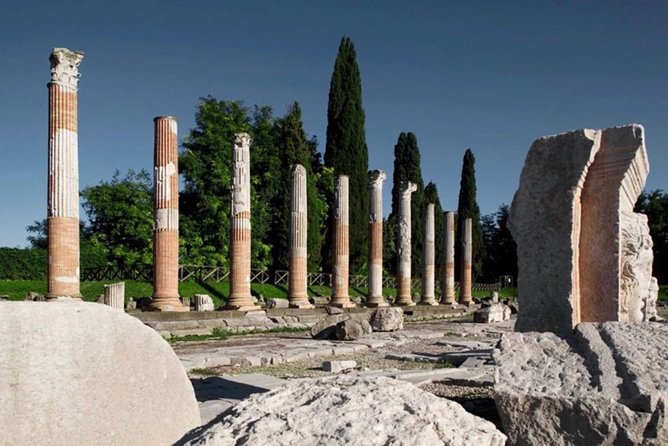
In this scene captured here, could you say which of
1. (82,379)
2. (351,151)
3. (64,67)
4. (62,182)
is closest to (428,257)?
(351,151)

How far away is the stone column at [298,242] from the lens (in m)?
21.5

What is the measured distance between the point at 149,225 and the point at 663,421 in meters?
33.9

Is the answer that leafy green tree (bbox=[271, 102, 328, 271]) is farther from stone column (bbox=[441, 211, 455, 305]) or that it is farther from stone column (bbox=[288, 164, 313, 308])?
stone column (bbox=[288, 164, 313, 308])

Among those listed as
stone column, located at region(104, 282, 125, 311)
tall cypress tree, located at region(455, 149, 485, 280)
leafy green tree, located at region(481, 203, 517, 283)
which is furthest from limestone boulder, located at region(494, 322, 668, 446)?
leafy green tree, located at region(481, 203, 517, 283)

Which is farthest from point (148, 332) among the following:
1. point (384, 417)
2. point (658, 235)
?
point (658, 235)

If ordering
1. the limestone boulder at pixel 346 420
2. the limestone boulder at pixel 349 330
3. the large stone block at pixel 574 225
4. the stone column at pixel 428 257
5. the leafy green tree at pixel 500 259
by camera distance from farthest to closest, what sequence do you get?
the leafy green tree at pixel 500 259
the stone column at pixel 428 257
the limestone boulder at pixel 349 330
the large stone block at pixel 574 225
the limestone boulder at pixel 346 420

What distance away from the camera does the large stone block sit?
192 inches

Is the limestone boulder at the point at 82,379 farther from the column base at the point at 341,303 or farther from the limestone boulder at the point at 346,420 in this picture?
the column base at the point at 341,303

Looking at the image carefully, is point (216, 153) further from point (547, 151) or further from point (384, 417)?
point (384, 417)

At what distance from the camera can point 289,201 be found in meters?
33.3

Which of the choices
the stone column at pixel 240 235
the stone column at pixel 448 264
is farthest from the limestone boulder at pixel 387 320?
the stone column at pixel 448 264

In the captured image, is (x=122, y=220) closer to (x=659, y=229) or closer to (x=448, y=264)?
(x=448, y=264)

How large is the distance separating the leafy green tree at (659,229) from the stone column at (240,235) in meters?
32.4

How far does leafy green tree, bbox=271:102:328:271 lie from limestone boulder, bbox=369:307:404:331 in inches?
664
